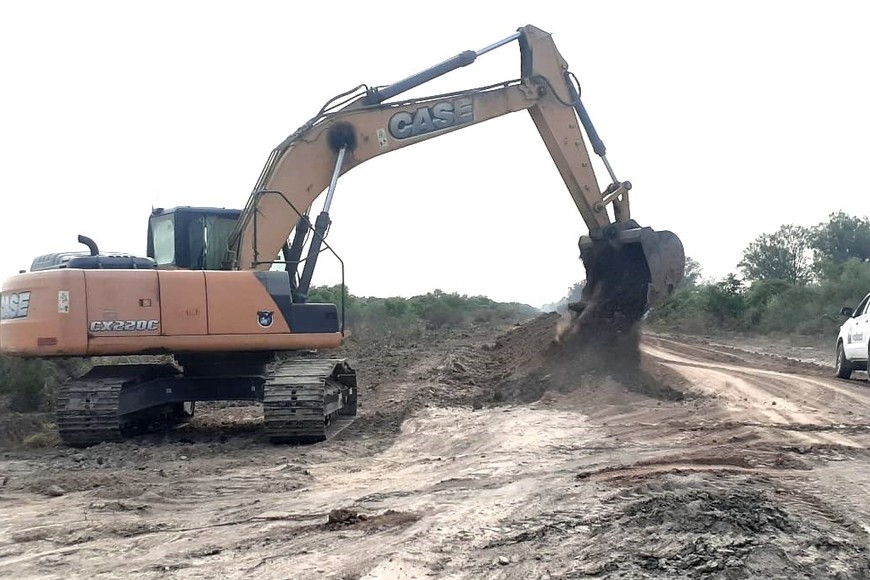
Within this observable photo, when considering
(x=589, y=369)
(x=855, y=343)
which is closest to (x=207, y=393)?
(x=589, y=369)

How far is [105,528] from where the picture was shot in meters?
5.68

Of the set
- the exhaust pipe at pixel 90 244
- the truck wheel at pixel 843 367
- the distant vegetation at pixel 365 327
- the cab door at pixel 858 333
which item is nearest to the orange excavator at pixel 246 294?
the exhaust pipe at pixel 90 244

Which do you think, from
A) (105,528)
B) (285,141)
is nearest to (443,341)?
(285,141)

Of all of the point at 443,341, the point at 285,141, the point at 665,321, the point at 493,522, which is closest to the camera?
the point at 493,522

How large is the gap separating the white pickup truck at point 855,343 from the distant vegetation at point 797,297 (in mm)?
9038

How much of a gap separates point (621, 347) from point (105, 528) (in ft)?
30.1

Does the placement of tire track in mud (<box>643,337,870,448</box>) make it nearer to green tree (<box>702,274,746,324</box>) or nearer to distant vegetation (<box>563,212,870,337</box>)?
distant vegetation (<box>563,212,870,337</box>)

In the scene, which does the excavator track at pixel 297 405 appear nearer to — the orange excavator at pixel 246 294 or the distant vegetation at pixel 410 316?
the orange excavator at pixel 246 294

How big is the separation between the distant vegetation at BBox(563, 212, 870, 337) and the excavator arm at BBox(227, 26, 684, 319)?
11450mm

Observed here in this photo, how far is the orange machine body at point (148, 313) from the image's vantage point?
29.8ft

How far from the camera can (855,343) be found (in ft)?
47.9

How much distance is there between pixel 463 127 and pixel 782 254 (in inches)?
1713

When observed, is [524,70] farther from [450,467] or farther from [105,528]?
[105,528]

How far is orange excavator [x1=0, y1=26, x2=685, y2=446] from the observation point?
366 inches
